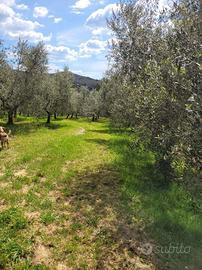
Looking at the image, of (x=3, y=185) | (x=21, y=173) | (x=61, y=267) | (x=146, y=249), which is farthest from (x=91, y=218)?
(x=21, y=173)

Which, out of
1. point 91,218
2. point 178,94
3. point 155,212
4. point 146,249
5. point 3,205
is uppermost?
point 178,94

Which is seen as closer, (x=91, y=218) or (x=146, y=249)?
(x=146, y=249)

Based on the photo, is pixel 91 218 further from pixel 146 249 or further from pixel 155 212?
pixel 155 212

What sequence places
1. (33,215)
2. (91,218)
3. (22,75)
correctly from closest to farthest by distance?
(33,215) → (91,218) → (22,75)

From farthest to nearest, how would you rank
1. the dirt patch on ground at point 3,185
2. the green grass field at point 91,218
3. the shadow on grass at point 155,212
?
the dirt patch on ground at point 3,185 → the shadow on grass at point 155,212 → the green grass field at point 91,218

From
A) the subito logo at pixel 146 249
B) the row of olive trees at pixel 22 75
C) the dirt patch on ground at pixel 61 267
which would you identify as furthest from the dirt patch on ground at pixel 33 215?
the row of olive trees at pixel 22 75

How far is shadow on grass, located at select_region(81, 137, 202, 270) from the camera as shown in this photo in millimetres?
12906

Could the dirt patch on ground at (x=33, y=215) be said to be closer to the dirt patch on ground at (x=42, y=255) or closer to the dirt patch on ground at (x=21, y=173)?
the dirt patch on ground at (x=42, y=255)

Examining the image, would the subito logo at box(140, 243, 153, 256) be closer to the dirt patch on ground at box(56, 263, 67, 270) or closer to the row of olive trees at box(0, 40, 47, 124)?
the dirt patch on ground at box(56, 263, 67, 270)

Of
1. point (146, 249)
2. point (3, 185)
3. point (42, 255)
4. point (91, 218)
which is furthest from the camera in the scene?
point (3, 185)

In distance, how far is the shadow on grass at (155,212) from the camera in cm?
1291

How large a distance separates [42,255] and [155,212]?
6.33 m

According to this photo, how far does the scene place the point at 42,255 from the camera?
11906mm

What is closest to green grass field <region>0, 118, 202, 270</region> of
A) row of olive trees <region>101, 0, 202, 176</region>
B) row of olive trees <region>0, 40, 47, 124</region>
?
row of olive trees <region>101, 0, 202, 176</region>
